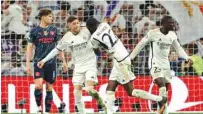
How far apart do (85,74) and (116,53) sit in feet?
3.36

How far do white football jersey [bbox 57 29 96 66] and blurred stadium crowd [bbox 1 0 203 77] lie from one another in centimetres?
386

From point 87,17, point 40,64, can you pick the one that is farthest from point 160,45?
point 87,17

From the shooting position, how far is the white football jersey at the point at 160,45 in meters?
14.7

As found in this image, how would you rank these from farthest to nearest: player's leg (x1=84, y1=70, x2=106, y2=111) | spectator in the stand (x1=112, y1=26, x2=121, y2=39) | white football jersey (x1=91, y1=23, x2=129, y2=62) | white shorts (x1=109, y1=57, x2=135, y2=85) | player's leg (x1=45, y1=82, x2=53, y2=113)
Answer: spectator in the stand (x1=112, y1=26, x2=121, y2=39)
player's leg (x1=45, y1=82, x2=53, y2=113)
player's leg (x1=84, y1=70, x2=106, y2=111)
white shorts (x1=109, y1=57, x2=135, y2=85)
white football jersey (x1=91, y1=23, x2=129, y2=62)

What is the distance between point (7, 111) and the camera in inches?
699

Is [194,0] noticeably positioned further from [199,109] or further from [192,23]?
[199,109]

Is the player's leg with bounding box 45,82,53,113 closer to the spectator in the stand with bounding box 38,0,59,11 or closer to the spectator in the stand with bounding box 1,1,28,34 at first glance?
the spectator in the stand with bounding box 1,1,28,34

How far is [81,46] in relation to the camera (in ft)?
48.0

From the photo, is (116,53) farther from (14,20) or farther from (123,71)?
(14,20)

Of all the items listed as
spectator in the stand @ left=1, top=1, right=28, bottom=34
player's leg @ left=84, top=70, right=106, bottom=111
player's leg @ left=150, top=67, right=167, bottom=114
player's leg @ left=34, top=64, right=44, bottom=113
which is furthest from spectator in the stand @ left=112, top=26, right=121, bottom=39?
player's leg @ left=84, top=70, right=106, bottom=111

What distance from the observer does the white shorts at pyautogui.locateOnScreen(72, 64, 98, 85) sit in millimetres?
14477

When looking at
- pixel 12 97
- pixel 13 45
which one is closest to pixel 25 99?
pixel 12 97

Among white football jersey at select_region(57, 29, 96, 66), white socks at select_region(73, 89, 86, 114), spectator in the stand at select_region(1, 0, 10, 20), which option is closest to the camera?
white football jersey at select_region(57, 29, 96, 66)

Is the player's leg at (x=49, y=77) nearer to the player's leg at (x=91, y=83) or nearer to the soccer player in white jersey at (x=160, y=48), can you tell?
the player's leg at (x=91, y=83)
